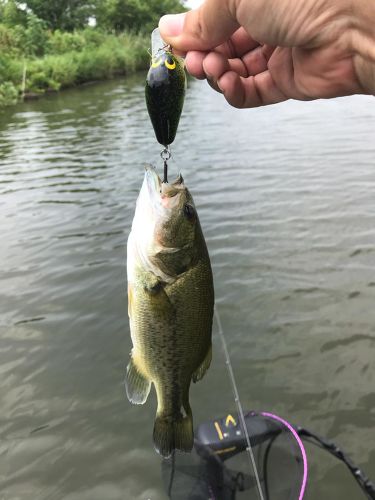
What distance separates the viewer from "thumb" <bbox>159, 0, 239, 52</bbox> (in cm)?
197

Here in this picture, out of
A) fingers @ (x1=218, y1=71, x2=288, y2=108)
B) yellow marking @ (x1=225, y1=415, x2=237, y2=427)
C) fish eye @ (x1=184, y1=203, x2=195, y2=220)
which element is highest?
fingers @ (x1=218, y1=71, x2=288, y2=108)

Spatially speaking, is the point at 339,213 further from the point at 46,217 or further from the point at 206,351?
the point at 206,351

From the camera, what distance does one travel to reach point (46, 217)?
8.97m

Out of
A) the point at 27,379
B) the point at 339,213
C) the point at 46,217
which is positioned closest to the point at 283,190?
the point at 339,213

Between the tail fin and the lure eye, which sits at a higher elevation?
the lure eye

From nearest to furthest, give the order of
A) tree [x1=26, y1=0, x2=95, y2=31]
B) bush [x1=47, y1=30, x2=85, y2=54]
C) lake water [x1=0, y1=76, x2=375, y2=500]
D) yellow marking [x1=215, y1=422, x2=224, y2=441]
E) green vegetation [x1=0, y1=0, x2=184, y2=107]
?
yellow marking [x1=215, y1=422, x2=224, y2=441], lake water [x1=0, y1=76, x2=375, y2=500], green vegetation [x1=0, y1=0, x2=184, y2=107], bush [x1=47, y1=30, x2=85, y2=54], tree [x1=26, y1=0, x2=95, y2=31]

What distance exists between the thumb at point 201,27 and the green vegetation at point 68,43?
79.4 ft

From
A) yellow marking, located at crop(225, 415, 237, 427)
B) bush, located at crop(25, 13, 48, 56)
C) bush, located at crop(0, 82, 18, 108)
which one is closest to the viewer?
yellow marking, located at crop(225, 415, 237, 427)

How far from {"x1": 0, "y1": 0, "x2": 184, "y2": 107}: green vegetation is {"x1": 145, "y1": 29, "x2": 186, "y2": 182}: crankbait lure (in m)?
24.5

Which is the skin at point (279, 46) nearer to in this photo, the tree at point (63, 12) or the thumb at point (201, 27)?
the thumb at point (201, 27)

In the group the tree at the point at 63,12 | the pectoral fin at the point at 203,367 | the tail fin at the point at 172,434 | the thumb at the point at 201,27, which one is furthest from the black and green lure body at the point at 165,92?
the tree at the point at 63,12

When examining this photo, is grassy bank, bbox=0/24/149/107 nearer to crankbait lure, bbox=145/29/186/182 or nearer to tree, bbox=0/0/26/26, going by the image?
tree, bbox=0/0/26/26

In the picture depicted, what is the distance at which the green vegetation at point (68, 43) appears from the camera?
27809 mm

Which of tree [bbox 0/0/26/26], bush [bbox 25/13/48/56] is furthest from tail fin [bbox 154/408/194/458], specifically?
tree [bbox 0/0/26/26]
